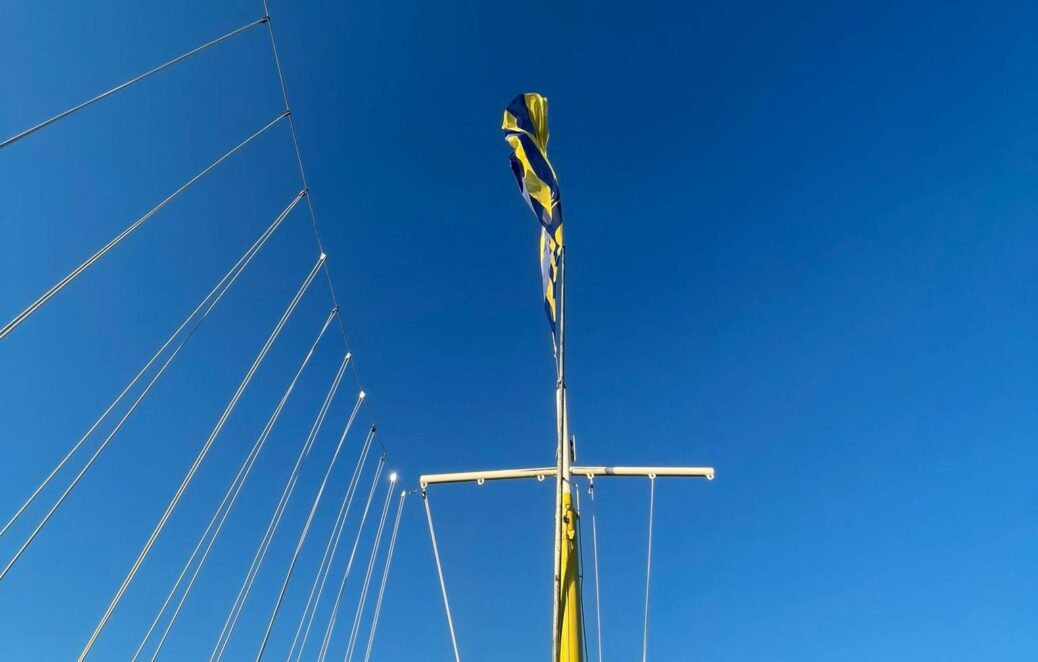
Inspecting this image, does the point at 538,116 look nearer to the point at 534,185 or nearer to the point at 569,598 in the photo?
the point at 534,185

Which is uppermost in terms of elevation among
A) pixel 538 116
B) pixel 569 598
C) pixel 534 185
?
pixel 538 116

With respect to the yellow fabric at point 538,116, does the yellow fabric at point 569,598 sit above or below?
below

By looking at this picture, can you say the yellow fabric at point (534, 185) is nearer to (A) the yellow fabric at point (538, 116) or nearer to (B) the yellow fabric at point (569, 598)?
(A) the yellow fabric at point (538, 116)

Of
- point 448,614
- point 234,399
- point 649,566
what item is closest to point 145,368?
point 234,399

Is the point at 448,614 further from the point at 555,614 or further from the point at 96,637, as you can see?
the point at 96,637

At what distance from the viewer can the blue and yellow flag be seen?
29.9ft

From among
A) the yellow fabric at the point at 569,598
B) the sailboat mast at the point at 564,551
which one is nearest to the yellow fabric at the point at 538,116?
the sailboat mast at the point at 564,551

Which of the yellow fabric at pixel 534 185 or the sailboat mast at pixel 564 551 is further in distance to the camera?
the yellow fabric at pixel 534 185

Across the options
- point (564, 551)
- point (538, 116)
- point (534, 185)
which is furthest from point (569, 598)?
point (538, 116)

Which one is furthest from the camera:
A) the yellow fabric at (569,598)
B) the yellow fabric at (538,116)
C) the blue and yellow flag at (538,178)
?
the yellow fabric at (538,116)

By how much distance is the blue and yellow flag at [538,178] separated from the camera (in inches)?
359

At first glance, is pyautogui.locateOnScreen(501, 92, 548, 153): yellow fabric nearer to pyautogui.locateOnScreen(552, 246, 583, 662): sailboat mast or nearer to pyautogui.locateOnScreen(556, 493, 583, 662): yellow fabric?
pyautogui.locateOnScreen(552, 246, 583, 662): sailboat mast

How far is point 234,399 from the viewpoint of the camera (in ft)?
31.6

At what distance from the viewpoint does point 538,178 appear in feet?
32.4
